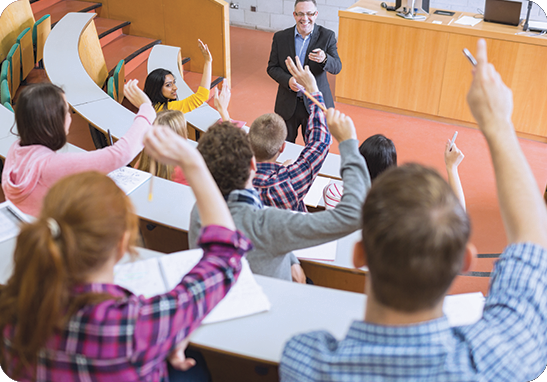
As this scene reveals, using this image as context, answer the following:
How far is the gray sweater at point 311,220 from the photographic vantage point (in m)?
1.40

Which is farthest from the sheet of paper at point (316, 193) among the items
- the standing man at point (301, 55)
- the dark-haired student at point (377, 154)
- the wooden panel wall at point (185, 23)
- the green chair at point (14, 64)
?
the wooden panel wall at point (185, 23)

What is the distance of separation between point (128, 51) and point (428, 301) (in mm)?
5127

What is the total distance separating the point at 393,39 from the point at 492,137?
456 centimetres

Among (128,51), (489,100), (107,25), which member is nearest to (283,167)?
(489,100)

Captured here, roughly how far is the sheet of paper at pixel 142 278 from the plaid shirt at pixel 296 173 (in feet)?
2.20

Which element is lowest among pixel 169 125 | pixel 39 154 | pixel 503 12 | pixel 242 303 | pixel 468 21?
pixel 242 303

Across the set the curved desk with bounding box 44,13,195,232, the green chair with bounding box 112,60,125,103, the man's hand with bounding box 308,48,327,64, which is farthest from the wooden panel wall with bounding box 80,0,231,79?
the man's hand with bounding box 308,48,327,64

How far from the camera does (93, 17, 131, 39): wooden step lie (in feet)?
17.5

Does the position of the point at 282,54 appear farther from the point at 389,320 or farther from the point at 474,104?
the point at 389,320

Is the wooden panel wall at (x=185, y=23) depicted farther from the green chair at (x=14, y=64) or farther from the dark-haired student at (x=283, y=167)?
the dark-haired student at (x=283, y=167)

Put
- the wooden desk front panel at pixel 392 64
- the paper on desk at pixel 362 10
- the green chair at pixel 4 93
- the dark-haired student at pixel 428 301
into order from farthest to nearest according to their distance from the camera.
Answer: the paper on desk at pixel 362 10
the wooden desk front panel at pixel 392 64
the green chair at pixel 4 93
the dark-haired student at pixel 428 301

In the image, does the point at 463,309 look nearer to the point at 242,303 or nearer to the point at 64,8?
the point at 242,303

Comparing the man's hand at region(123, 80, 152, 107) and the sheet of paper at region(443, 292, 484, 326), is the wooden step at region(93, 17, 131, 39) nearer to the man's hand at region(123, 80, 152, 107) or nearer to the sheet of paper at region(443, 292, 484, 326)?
the man's hand at region(123, 80, 152, 107)

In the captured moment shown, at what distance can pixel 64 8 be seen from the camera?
18.1 ft
